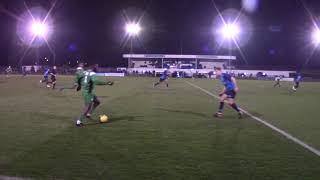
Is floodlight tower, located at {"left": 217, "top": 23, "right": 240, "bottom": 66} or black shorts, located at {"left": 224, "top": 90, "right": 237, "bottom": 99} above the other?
floodlight tower, located at {"left": 217, "top": 23, "right": 240, "bottom": 66}

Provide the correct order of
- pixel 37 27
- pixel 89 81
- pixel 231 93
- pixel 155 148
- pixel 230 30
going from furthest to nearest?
pixel 230 30 < pixel 37 27 < pixel 231 93 < pixel 89 81 < pixel 155 148

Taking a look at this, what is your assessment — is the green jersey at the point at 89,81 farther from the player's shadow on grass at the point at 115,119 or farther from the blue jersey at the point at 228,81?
the blue jersey at the point at 228,81

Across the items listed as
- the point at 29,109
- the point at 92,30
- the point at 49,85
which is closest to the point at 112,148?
the point at 29,109

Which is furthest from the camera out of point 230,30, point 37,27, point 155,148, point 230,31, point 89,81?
point 230,31

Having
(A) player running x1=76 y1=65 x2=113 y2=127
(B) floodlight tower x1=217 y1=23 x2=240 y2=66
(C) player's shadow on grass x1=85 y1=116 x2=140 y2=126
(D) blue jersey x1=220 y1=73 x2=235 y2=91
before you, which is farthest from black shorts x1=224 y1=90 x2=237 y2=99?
(B) floodlight tower x1=217 y1=23 x2=240 y2=66

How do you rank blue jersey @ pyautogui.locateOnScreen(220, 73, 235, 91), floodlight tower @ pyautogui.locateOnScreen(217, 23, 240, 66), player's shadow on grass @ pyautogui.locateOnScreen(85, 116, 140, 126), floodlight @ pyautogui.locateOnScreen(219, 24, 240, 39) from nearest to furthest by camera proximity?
player's shadow on grass @ pyautogui.locateOnScreen(85, 116, 140, 126) → blue jersey @ pyautogui.locateOnScreen(220, 73, 235, 91) → floodlight @ pyautogui.locateOnScreen(219, 24, 240, 39) → floodlight tower @ pyautogui.locateOnScreen(217, 23, 240, 66)

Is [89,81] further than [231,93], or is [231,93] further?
[231,93]

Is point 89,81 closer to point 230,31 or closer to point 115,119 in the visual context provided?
point 115,119

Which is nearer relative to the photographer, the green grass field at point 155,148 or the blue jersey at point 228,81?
the green grass field at point 155,148

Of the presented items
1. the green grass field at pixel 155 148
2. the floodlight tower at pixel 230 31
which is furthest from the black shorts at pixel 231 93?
the floodlight tower at pixel 230 31

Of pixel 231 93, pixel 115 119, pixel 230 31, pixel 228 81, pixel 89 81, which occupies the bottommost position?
pixel 115 119

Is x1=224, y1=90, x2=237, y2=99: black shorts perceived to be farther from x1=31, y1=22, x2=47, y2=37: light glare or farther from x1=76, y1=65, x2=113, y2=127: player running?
x1=31, y1=22, x2=47, y2=37: light glare

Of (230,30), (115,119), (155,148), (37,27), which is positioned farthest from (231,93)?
(230,30)

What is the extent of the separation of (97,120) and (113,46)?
92.4m
